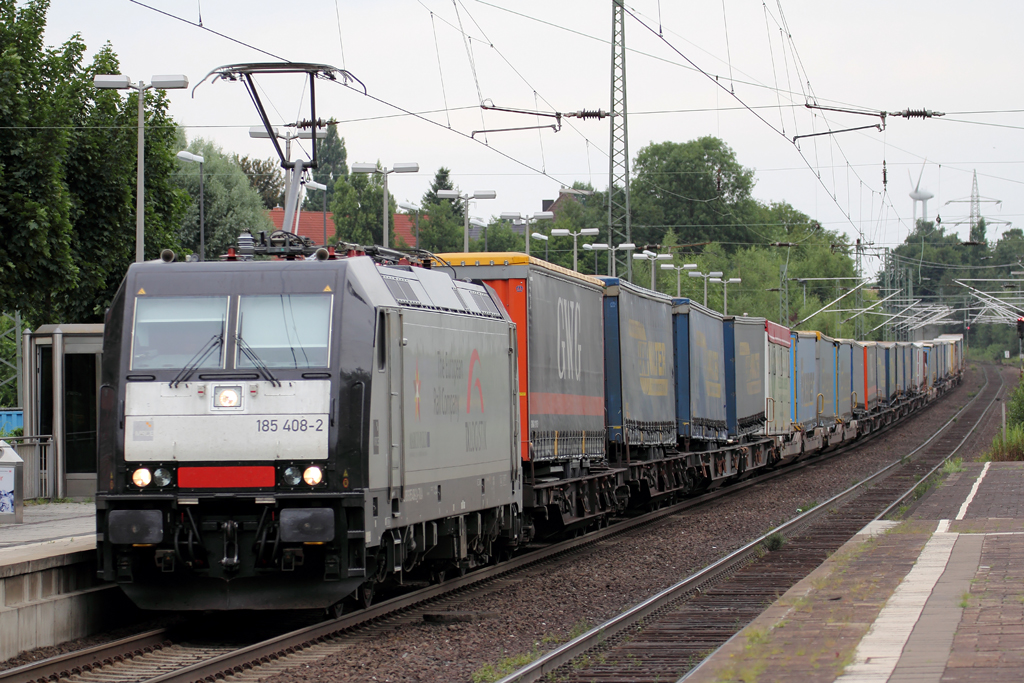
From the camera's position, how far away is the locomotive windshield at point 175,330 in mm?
10102

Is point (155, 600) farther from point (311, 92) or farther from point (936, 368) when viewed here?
point (936, 368)

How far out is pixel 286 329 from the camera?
1012cm

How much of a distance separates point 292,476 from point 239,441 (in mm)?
517

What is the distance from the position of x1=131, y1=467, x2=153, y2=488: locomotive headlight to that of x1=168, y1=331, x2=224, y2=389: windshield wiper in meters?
0.70

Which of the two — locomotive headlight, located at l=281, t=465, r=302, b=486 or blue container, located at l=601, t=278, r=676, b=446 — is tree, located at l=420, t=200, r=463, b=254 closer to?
blue container, located at l=601, t=278, r=676, b=446

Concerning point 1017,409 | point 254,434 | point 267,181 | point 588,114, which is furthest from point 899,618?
point 267,181

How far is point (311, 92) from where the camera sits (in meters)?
13.0

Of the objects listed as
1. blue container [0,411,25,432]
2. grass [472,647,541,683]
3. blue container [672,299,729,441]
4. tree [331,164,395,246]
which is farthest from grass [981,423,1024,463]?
tree [331,164,395,246]

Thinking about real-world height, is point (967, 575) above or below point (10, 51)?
below

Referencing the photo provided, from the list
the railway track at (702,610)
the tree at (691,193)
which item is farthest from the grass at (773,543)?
the tree at (691,193)

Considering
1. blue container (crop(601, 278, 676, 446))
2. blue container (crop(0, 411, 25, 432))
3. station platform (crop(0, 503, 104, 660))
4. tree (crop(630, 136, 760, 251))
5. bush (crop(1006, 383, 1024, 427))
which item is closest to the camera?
station platform (crop(0, 503, 104, 660))

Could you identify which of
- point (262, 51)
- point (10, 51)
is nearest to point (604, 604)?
point (262, 51)

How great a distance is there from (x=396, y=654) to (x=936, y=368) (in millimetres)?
74726

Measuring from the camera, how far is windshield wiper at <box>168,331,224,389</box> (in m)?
10.0
